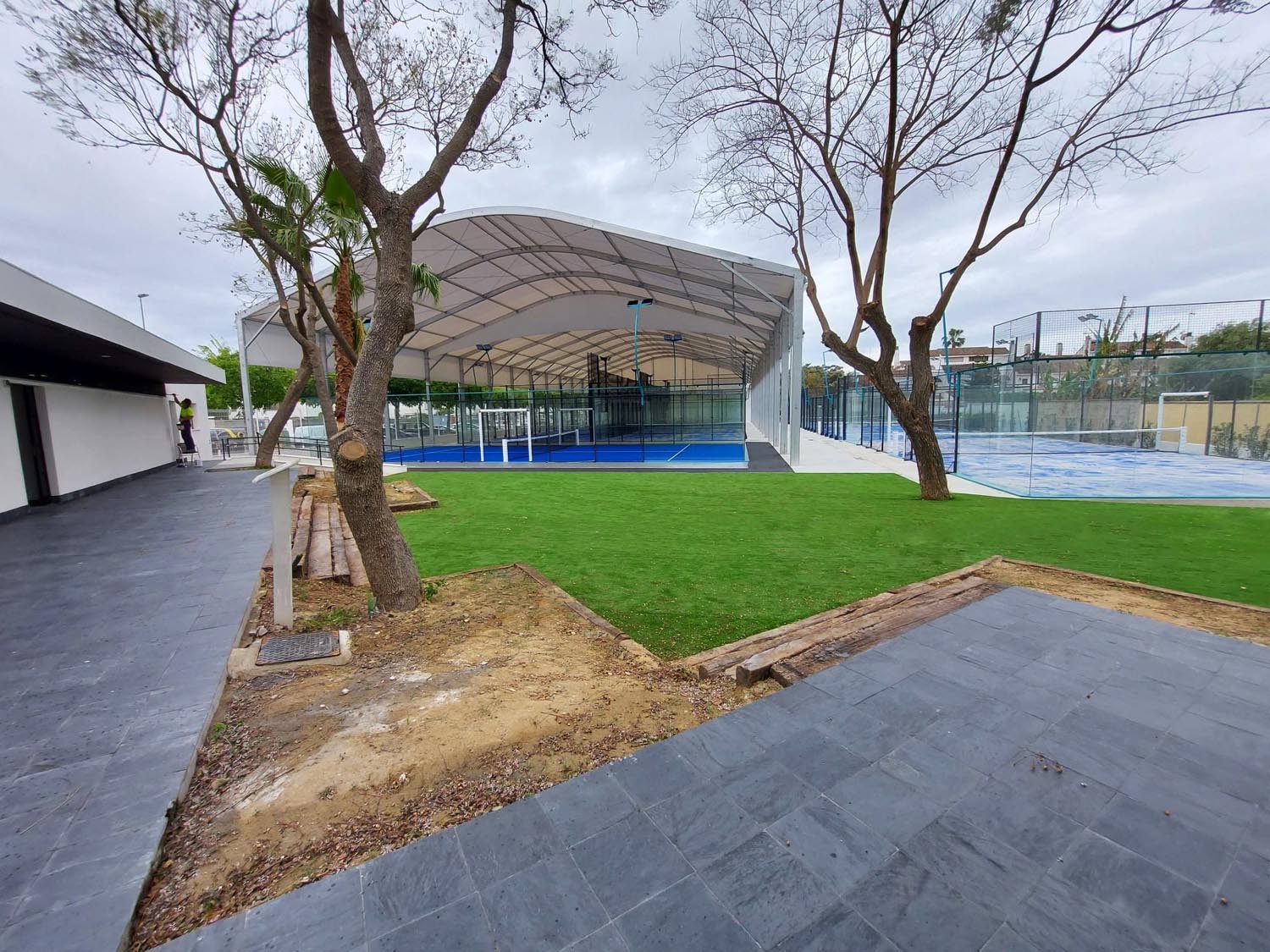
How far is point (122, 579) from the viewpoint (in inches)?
191

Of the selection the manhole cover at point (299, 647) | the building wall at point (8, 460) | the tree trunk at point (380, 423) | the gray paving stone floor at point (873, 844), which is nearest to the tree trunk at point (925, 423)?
the gray paving stone floor at point (873, 844)

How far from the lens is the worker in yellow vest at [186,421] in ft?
52.5

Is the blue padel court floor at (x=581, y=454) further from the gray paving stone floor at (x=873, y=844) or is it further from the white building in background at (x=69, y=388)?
the gray paving stone floor at (x=873, y=844)

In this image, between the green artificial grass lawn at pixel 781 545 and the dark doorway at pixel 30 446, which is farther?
the dark doorway at pixel 30 446

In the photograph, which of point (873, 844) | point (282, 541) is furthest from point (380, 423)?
point (873, 844)

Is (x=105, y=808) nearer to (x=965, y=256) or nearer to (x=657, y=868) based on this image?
(x=657, y=868)

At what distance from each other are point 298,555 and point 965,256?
394 inches

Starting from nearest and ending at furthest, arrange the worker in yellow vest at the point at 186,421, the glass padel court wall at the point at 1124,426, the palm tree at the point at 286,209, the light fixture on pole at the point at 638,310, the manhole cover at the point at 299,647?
the manhole cover at the point at 299,647
the palm tree at the point at 286,209
the glass padel court wall at the point at 1124,426
the light fixture on pole at the point at 638,310
the worker in yellow vest at the point at 186,421

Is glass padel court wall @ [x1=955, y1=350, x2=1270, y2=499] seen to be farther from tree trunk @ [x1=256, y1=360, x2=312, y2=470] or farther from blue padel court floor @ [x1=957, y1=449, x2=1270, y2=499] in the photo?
tree trunk @ [x1=256, y1=360, x2=312, y2=470]

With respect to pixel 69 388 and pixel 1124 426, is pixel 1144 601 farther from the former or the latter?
pixel 69 388

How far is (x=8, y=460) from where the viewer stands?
8.15m

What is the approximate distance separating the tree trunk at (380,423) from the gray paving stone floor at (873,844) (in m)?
2.53

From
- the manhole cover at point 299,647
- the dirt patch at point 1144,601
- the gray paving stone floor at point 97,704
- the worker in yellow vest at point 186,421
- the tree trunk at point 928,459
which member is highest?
the worker in yellow vest at point 186,421

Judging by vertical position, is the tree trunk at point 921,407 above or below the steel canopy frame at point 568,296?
below
